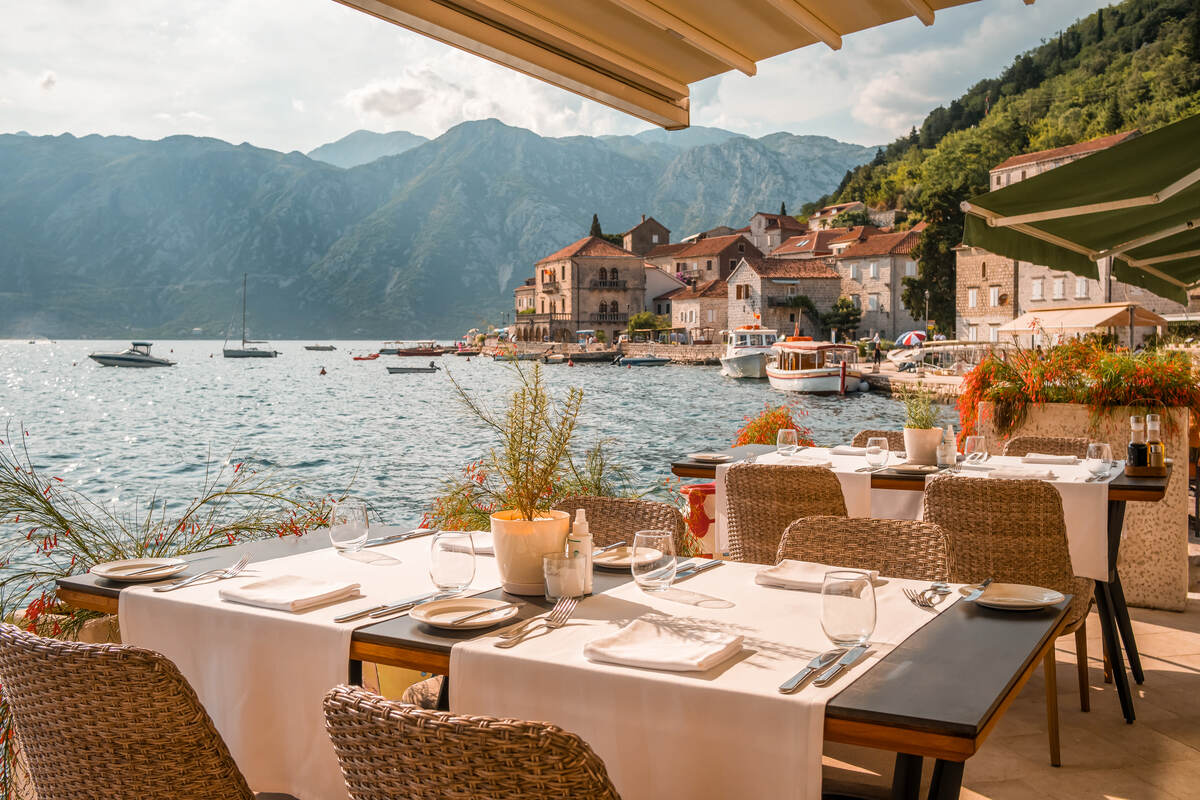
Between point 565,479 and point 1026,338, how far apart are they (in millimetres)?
33132

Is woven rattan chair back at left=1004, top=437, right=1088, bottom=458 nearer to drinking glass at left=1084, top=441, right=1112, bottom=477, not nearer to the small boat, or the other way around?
drinking glass at left=1084, top=441, right=1112, bottom=477

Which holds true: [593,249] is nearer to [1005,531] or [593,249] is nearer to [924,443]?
[924,443]

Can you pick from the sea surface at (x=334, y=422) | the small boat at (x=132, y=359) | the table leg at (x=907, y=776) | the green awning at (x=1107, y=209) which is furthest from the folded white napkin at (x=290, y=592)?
the small boat at (x=132, y=359)

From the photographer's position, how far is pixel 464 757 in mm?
1024

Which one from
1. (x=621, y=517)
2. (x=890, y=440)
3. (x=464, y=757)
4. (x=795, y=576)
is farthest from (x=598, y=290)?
(x=464, y=757)

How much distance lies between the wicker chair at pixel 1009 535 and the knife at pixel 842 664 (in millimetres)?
1602

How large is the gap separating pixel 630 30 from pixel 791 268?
175 ft

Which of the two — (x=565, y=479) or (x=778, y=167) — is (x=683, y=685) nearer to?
(x=565, y=479)

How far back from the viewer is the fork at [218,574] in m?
2.10

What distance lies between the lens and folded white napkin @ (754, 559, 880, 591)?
6.64 ft

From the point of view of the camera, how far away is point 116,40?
82875mm

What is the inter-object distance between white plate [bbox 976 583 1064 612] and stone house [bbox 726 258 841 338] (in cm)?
5146

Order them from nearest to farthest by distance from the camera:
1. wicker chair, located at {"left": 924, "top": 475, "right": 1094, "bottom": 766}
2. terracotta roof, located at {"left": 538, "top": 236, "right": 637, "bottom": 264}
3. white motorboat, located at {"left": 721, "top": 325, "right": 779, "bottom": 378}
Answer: wicker chair, located at {"left": 924, "top": 475, "right": 1094, "bottom": 766}, white motorboat, located at {"left": 721, "top": 325, "right": 779, "bottom": 378}, terracotta roof, located at {"left": 538, "top": 236, "right": 637, "bottom": 264}

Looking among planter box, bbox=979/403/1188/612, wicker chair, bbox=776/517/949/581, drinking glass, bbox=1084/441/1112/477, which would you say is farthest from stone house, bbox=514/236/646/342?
wicker chair, bbox=776/517/949/581
